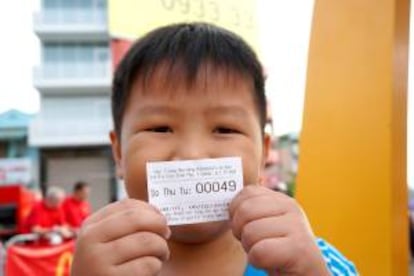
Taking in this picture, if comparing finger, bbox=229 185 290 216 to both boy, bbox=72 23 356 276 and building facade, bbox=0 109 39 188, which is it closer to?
boy, bbox=72 23 356 276

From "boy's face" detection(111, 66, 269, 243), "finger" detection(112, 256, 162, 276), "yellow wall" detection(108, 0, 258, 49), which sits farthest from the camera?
"yellow wall" detection(108, 0, 258, 49)

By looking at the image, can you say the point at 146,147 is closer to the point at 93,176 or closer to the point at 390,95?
the point at 390,95

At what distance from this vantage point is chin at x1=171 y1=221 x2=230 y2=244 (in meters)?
0.82

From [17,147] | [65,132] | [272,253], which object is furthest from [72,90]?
[272,253]

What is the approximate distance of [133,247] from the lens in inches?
28.0

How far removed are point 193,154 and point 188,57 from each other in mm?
175

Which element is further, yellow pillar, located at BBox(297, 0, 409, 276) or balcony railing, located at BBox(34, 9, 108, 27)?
balcony railing, located at BBox(34, 9, 108, 27)

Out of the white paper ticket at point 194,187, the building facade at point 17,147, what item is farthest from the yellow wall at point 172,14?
the building facade at point 17,147

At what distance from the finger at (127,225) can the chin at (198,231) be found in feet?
0.31

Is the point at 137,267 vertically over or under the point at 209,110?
under

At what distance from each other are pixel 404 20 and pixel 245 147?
0.64 m

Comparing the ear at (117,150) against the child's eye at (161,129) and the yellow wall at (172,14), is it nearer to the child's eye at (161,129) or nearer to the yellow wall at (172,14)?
the child's eye at (161,129)

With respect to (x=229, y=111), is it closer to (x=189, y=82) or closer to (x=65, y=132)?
(x=189, y=82)

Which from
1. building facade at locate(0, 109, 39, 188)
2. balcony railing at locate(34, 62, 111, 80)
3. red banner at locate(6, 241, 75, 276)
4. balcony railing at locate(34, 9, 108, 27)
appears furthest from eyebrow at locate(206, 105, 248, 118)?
balcony railing at locate(34, 9, 108, 27)
